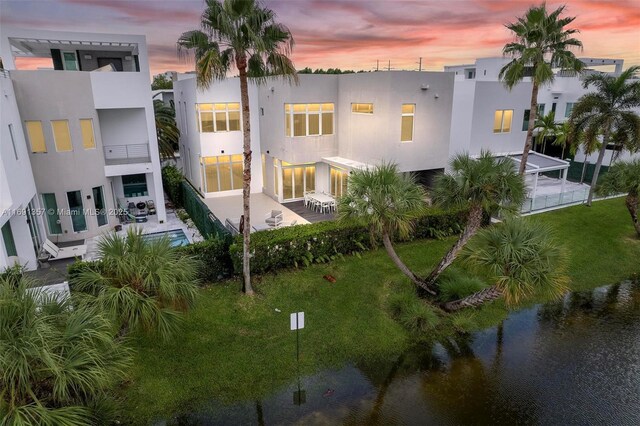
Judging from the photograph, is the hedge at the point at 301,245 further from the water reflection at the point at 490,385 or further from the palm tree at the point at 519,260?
the water reflection at the point at 490,385

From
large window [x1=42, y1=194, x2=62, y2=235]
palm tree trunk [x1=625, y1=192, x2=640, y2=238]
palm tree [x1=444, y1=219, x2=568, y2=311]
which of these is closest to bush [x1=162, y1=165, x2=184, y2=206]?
large window [x1=42, y1=194, x2=62, y2=235]

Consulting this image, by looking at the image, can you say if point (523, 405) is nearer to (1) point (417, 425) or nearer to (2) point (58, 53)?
(1) point (417, 425)

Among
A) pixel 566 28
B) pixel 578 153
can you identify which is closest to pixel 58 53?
pixel 566 28

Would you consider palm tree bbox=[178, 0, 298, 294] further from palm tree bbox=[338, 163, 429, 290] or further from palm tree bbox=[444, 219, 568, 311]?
palm tree bbox=[444, 219, 568, 311]

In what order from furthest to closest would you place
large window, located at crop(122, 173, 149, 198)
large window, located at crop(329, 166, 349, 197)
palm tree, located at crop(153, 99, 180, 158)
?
palm tree, located at crop(153, 99, 180, 158) < large window, located at crop(329, 166, 349, 197) < large window, located at crop(122, 173, 149, 198)

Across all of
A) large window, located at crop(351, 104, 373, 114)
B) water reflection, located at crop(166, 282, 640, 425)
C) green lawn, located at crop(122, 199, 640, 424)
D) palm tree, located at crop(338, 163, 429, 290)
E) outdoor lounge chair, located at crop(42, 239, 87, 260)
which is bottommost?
water reflection, located at crop(166, 282, 640, 425)

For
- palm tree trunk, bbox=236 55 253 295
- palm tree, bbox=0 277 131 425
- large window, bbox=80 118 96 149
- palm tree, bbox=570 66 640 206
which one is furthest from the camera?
palm tree, bbox=570 66 640 206
